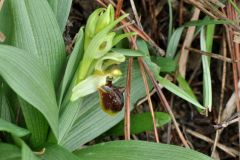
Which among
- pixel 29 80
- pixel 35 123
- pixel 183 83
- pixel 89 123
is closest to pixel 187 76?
pixel 183 83

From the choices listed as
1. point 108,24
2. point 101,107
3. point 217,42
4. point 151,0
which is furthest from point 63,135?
point 217,42

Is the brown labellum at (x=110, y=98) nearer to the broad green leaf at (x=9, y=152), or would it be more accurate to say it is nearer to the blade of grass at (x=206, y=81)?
the broad green leaf at (x=9, y=152)

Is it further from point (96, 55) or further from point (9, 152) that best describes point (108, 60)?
point (9, 152)

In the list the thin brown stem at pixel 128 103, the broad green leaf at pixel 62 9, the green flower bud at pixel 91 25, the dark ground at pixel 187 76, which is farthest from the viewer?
the dark ground at pixel 187 76

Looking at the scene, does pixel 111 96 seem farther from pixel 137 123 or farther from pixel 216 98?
pixel 216 98

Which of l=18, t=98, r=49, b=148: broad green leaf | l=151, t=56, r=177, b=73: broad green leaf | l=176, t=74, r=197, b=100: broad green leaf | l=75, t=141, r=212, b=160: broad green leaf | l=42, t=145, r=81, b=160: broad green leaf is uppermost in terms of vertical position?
l=151, t=56, r=177, b=73: broad green leaf

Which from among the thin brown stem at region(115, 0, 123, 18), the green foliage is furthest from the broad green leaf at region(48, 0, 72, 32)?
the thin brown stem at region(115, 0, 123, 18)

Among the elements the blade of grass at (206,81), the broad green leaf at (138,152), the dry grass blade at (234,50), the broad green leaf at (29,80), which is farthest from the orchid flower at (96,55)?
the dry grass blade at (234,50)

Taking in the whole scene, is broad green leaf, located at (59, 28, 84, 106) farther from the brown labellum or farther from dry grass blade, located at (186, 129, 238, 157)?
dry grass blade, located at (186, 129, 238, 157)
